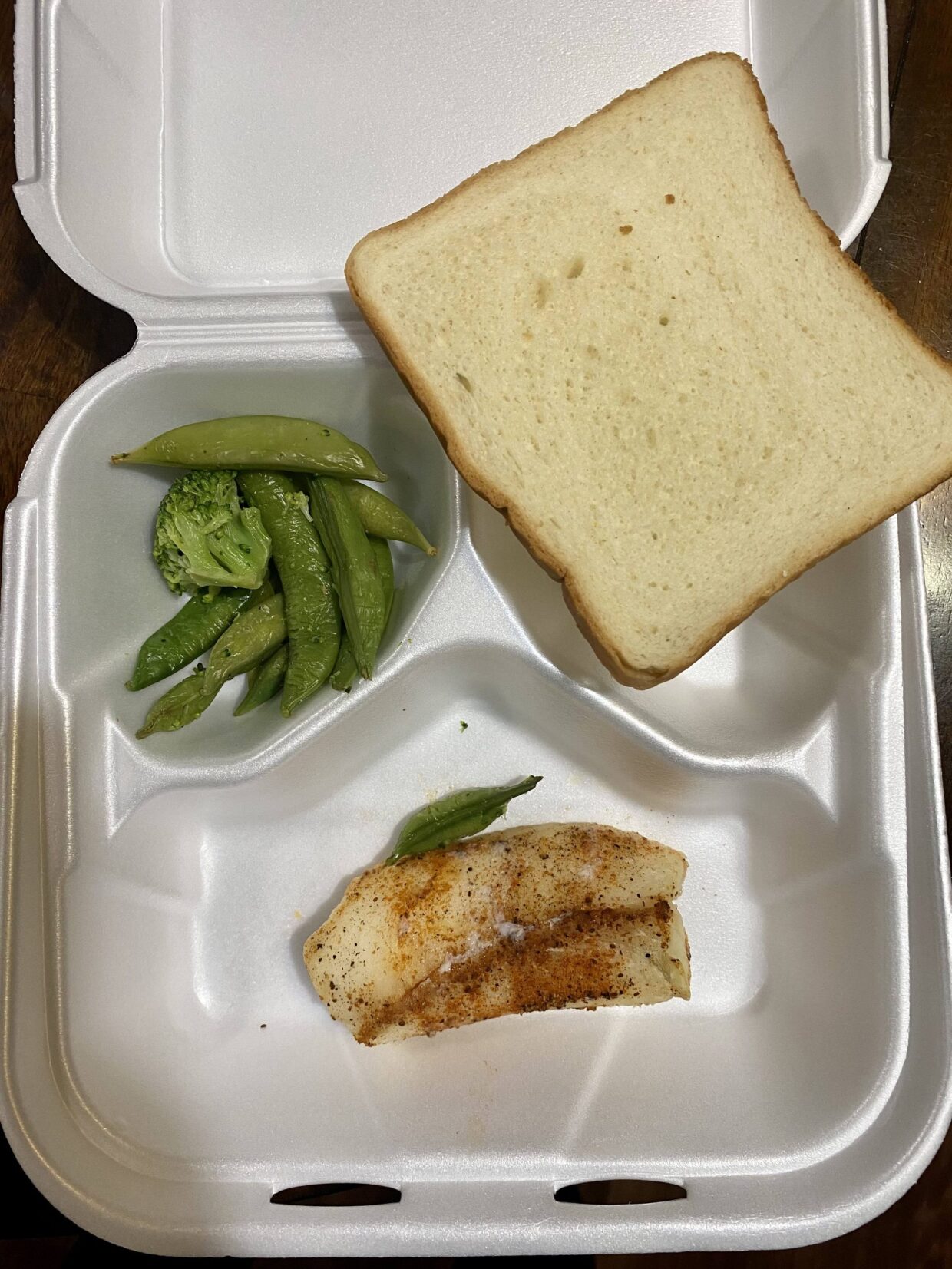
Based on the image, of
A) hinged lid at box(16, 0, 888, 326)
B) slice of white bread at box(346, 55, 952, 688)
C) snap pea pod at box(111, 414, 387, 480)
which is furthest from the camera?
hinged lid at box(16, 0, 888, 326)

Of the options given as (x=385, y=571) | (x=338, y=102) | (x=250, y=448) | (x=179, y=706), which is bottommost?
(x=179, y=706)

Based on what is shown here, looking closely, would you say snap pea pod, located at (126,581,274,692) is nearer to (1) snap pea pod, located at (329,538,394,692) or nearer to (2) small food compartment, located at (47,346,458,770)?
(2) small food compartment, located at (47,346,458,770)

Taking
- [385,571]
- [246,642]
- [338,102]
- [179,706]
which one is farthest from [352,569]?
[338,102]

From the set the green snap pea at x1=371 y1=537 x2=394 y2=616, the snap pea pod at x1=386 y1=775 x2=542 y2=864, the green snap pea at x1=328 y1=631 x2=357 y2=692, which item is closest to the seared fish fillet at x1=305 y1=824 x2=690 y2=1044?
the snap pea pod at x1=386 y1=775 x2=542 y2=864

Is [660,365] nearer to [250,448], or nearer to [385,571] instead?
[385,571]

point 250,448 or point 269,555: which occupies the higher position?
point 250,448

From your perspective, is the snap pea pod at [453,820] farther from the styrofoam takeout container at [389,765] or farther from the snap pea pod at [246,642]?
the snap pea pod at [246,642]

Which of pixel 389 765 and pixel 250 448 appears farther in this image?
pixel 389 765

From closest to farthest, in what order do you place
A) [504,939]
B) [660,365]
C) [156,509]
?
[660,365], [504,939], [156,509]
